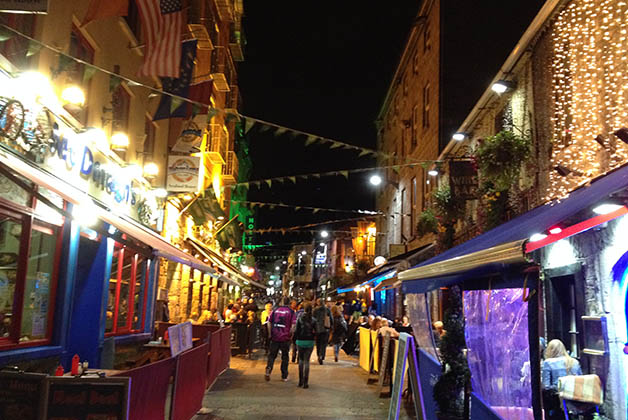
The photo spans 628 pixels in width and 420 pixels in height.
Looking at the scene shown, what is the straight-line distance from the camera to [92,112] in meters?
11.8

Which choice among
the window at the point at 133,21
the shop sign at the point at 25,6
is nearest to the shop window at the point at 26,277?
the shop sign at the point at 25,6

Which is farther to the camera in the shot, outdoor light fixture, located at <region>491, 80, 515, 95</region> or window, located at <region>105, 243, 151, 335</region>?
window, located at <region>105, 243, 151, 335</region>

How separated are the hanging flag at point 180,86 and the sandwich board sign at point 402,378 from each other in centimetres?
731

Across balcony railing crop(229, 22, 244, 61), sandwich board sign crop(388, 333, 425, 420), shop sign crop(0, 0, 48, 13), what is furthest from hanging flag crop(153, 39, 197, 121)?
balcony railing crop(229, 22, 244, 61)

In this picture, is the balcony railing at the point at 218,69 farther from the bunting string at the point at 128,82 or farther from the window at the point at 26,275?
the window at the point at 26,275

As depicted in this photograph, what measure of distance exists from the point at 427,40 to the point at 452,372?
58.9 ft

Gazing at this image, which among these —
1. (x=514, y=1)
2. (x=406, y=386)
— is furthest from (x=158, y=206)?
(x=514, y=1)

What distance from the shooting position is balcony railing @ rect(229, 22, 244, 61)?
32.5 m

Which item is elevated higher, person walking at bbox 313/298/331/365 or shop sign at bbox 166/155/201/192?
shop sign at bbox 166/155/201/192

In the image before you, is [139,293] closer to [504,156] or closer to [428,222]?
[428,222]

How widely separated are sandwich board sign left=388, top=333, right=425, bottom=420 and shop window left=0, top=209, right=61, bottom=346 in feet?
18.0

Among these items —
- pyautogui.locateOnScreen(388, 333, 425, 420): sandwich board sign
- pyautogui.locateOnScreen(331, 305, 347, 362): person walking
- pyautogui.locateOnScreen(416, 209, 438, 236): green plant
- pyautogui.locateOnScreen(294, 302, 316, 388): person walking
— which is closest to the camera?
pyautogui.locateOnScreen(388, 333, 425, 420): sandwich board sign

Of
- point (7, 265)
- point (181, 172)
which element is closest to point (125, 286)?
point (181, 172)

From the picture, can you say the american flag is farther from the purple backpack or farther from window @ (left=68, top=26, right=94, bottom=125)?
the purple backpack
